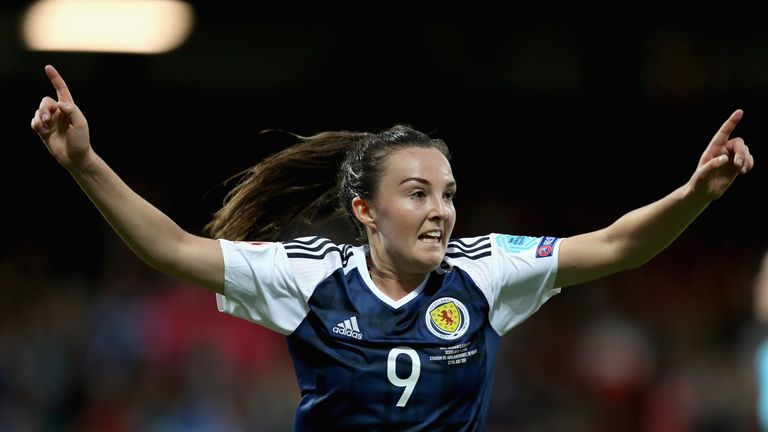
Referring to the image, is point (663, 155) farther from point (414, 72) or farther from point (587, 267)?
point (587, 267)

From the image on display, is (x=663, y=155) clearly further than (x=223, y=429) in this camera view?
Yes

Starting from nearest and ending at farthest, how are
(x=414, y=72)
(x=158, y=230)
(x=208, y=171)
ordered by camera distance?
(x=158, y=230), (x=414, y=72), (x=208, y=171)

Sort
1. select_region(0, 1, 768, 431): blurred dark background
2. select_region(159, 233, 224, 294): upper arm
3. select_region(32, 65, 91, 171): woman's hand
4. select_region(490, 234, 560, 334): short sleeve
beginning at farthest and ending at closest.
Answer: select_region(0, 1, 768, 431): blurred dark background, select_region(490, 234, 560, 334): short sleeve, select_region(159, 233, 224, 294): upper arm, select_region(32, 65, 91, 171): woman's hand

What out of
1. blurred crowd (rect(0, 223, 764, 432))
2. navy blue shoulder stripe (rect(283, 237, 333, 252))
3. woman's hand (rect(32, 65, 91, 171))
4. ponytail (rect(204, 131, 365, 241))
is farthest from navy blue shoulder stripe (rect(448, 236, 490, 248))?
blurred crowd (rect(0, 223, 764, 432))

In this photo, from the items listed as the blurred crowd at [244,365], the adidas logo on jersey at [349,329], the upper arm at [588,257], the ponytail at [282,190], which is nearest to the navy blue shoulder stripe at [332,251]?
the adidas logo on jersey at [349,329]

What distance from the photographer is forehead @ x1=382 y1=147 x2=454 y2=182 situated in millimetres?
3795

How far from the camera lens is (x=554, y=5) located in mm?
9328

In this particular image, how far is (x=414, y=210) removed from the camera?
3.74 meters

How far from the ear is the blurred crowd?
4.00 metres

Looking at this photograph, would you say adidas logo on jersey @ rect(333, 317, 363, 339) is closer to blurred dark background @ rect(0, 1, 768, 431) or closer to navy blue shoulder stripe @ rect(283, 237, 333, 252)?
navy blue shoulder stripe @ rect(283, 237, 333, 252)

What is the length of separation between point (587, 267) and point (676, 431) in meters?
4.44

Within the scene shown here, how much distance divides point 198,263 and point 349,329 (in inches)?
21.1

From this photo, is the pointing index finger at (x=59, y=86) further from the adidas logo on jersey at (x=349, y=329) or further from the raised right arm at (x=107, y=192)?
the adidas logo on jersey at (x=349, y=329)

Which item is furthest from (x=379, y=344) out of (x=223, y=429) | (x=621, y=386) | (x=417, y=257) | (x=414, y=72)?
(x=414, y=72)
